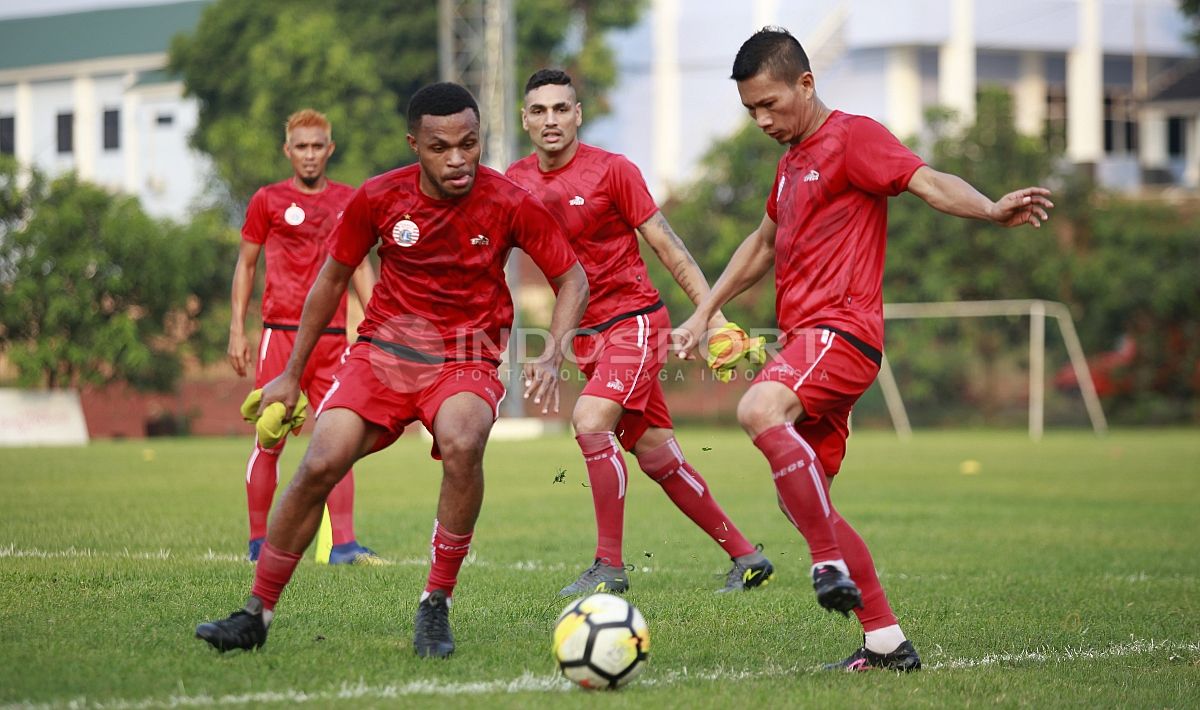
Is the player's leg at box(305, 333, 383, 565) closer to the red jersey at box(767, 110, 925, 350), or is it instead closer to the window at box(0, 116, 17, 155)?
A: the red jersey at box(767, 110, 925, 350)

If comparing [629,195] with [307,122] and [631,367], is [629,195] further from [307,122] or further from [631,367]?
[307,122]

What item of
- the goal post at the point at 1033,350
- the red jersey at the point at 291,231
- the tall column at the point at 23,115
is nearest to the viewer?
the red jersey at the point at 291,231

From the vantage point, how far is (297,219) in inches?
356

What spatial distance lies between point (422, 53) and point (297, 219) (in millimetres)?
30006

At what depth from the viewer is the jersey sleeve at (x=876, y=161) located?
17.6 feet

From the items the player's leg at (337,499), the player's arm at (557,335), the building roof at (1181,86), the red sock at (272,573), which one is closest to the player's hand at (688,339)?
the player's arm at (557,335)

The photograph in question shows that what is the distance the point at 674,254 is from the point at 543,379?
2.29 m

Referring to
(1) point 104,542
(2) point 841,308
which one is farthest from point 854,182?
(1) point 104,542

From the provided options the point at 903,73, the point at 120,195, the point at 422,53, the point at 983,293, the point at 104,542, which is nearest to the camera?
the point at 104,542

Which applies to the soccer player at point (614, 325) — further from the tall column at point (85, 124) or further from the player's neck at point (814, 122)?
the tall column at point (85, 124)

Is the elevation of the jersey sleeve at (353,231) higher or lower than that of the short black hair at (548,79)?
lower

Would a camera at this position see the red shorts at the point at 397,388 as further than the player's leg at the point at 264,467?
No

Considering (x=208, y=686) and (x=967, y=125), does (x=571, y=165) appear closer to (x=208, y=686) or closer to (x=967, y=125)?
(x=208, y=686)

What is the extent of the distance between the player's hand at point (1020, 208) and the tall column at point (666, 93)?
38.2 m
